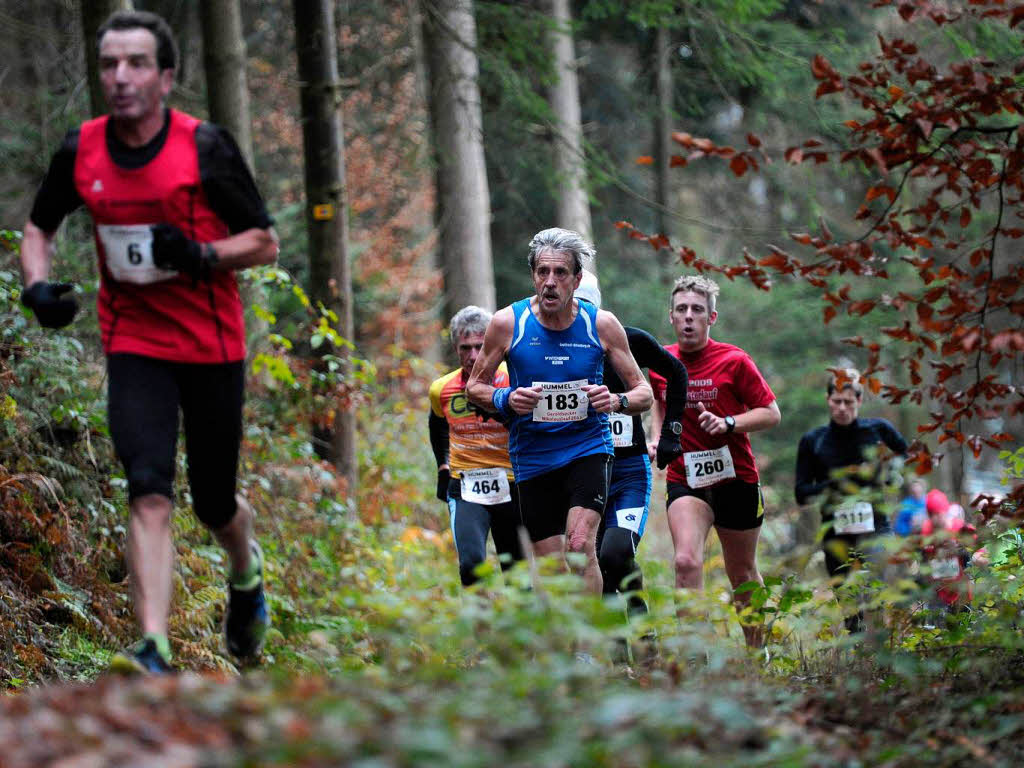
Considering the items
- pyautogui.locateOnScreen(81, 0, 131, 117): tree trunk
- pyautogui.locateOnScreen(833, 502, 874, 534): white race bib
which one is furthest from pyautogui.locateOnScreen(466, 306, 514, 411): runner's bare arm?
pyautogui.locateOnScreen(81, 0, 131, 117): tree trunk

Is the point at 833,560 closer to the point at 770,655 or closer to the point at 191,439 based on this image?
the point at 770,655

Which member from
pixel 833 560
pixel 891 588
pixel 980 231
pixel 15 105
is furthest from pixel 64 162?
pixel 980 231

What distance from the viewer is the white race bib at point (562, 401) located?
6.92 metres

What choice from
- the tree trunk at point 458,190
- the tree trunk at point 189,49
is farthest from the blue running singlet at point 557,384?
the tree trunk at point 189,49

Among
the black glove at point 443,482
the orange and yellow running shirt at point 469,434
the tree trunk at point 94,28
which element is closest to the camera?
the orange and yellow running shirt at point 469,434

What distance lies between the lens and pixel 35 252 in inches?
199

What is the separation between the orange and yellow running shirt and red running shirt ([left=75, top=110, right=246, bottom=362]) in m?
3.01

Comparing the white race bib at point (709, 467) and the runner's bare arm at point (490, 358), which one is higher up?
the runner's bare arm at point (490, 358)

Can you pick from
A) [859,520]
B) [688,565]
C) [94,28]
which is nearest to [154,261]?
[688,565]

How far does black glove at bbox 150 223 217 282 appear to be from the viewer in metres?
4.67

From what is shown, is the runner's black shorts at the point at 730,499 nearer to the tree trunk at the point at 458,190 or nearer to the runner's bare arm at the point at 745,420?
the runner's bare arm at the point at 745,420

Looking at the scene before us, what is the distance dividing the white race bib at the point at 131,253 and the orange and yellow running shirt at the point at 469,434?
325cm

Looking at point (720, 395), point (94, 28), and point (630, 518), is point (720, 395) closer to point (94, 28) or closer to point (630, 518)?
point (630, 518)

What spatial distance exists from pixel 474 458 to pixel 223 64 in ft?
18.8
